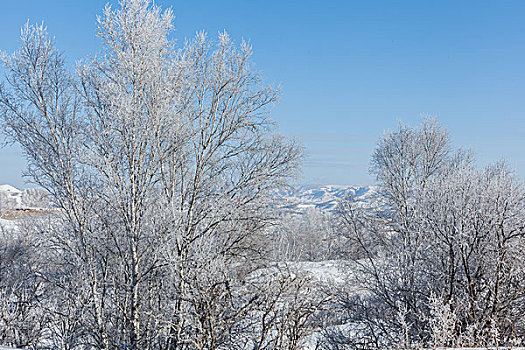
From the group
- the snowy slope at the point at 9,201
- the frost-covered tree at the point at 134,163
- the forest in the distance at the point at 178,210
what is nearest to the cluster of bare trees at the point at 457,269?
the forest in the distance at the point at 178,210

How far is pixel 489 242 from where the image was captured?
889 centimetres

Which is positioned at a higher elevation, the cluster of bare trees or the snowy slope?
the snowy slope

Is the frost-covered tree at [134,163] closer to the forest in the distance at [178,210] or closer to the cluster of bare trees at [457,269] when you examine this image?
the forest in the distance at [178,210]

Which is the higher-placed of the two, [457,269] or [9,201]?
[9,201]

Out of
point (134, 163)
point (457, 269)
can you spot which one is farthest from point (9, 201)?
point (457, 269)

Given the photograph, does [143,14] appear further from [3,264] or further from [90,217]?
[3,264]

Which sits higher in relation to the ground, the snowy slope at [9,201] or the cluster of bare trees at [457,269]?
the snowy slope at [9,201]

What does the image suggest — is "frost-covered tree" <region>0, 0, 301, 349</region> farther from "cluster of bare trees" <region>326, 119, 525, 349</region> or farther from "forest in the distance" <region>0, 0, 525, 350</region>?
"cluster of bare trees" <region>326, 119, 525, 349</region>

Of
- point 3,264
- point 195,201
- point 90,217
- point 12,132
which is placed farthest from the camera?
point 3,264

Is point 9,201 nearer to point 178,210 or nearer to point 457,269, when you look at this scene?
point 178,210

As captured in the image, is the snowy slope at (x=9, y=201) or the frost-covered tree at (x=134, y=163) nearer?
the frost-covered tree at (x=134, y=163)

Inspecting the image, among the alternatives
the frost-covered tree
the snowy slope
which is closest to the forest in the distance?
the frost-covered tree

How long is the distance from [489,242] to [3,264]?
58.9ft

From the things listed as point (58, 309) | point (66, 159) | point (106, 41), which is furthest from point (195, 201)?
point (58, 309)
